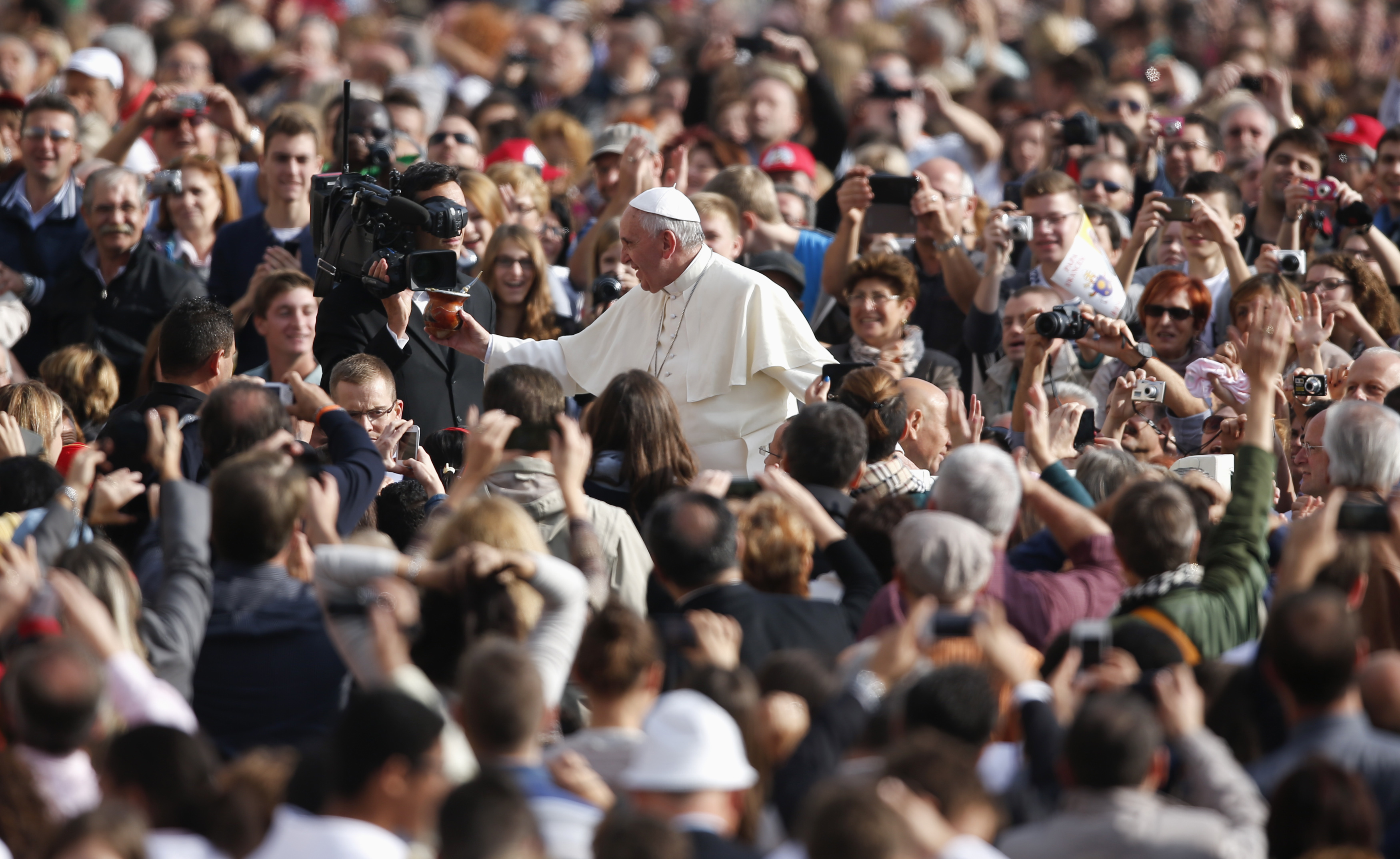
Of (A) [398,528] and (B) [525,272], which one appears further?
(B) [525,272]

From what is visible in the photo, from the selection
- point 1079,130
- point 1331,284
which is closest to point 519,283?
point 1079,130

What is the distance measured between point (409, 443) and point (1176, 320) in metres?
3.37

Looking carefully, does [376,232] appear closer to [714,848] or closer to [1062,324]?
[1062,324]

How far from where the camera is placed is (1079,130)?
9.16 metres

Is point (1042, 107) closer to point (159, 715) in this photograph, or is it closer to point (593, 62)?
point (593, 62)

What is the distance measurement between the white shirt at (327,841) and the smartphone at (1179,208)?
5.38m

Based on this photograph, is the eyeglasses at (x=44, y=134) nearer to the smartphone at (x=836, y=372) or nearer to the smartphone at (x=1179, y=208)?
the smartphone at (x=836, y=372)

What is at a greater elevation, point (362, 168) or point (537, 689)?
point (537, 689)

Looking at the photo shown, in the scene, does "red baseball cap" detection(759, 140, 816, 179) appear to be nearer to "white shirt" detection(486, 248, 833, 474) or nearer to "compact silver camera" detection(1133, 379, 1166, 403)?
"white shirt" detection(486, 248, 833, 474)

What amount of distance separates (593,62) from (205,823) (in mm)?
11848

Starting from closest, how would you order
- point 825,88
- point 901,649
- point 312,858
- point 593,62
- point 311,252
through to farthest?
point 312,858 → point 901,649 → point 311,252 → point 825,88 → point 593,62

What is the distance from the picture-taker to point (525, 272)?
25.2ft

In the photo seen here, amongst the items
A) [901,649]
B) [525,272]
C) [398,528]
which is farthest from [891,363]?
[901,649]

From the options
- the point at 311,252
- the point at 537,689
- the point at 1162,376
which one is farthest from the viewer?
the point at 311,252
